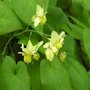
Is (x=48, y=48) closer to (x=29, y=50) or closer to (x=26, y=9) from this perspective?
(x=29, y=50)

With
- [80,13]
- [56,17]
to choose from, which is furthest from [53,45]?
[80,13]

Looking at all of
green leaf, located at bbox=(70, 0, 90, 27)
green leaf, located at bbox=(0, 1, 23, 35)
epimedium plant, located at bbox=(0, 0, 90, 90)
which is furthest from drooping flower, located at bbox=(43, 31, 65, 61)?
green leaf, located at bbox=(70, 0, 90, 27)

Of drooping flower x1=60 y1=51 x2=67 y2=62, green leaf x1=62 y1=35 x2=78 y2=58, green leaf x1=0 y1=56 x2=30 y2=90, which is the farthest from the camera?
green leaf x1=62 y1=35 x2=78 y2=58

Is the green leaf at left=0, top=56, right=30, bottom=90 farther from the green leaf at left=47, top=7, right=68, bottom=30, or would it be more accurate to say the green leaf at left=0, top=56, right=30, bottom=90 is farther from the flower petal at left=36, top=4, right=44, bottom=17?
the green leaf at left=47, top=7, right=68, bottom=30

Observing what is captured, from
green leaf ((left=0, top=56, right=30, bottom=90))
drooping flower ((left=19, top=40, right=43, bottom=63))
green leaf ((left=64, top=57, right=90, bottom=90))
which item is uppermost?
drooping flower ((left=19, top=40, right=43, bottom=63))

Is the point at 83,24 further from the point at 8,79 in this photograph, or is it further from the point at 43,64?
the point at 8,79

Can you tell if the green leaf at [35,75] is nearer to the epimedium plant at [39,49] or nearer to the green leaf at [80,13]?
Result: the epimedium plant at [39,49]

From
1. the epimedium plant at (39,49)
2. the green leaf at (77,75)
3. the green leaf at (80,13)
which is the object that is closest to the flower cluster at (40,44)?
the epimedium plant at (39,49)
